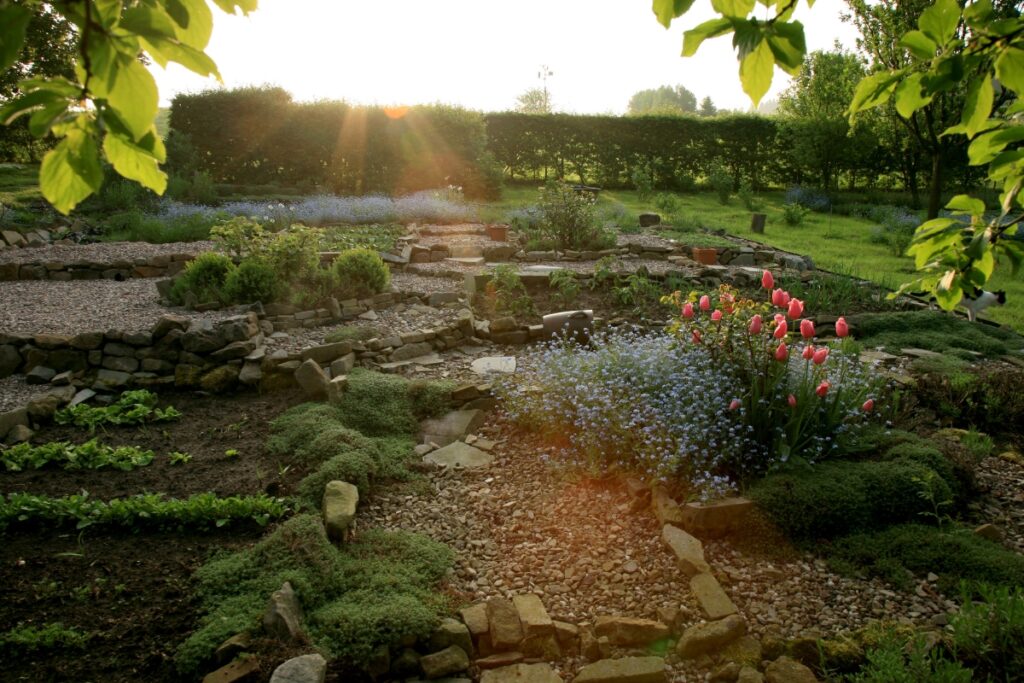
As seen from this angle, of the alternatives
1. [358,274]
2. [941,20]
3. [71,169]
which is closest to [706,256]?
[358,274]

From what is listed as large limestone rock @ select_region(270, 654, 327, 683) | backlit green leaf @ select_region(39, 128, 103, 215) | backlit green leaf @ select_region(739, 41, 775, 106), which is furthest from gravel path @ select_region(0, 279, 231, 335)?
backlit green leaf @ select_region(739, 41, 775, 106)

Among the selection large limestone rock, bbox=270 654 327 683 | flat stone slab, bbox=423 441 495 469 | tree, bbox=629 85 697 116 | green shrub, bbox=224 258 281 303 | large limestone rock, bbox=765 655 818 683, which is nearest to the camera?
large limestone rock, bbox=270 654 327 683

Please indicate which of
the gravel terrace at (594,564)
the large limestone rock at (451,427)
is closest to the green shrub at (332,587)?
the gravel terrace at (594,564)

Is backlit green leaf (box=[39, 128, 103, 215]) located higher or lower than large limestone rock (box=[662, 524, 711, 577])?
higher

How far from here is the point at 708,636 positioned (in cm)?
279

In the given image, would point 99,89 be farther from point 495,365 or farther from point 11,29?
point 495,365

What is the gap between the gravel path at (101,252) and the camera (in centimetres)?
879

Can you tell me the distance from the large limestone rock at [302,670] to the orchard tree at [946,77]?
2390 millimetres

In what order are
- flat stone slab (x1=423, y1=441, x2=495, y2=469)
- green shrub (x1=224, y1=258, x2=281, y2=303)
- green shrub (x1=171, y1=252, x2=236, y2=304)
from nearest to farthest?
flat stone slab (x1=423, y1=441, x2=495, y2=469) < green shrub (x1=224, y1=258, x2=281, y2=303) < green shrub (x1=171, y1=252, x2=236, y2=304)

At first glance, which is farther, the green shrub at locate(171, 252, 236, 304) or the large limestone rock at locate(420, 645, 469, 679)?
the green shrub at locate(171, 252, 236, 304)

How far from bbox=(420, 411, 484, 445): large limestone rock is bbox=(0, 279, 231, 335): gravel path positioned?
9.57ft

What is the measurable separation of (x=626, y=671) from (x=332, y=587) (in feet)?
4.45

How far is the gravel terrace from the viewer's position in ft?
9.92

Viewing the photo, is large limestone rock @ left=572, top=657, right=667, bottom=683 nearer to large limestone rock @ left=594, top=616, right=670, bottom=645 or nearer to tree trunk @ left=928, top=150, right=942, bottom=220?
large limestone rock @ left=594, top=616, right=670, bottom=645
